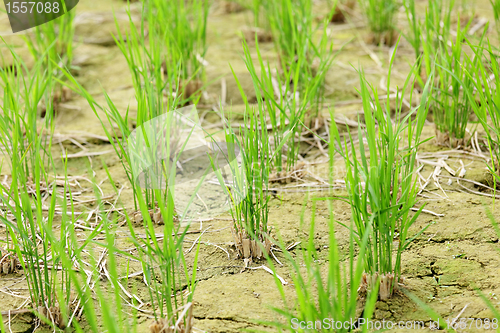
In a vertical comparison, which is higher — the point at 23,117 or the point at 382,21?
the point at 382,21

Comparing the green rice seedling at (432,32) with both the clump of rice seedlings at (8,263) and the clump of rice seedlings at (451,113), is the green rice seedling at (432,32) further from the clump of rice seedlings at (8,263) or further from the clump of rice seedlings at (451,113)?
the clump of rice seedlings at (8,263)

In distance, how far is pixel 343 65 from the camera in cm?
257

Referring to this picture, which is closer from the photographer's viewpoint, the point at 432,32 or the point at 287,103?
the point at 287,103

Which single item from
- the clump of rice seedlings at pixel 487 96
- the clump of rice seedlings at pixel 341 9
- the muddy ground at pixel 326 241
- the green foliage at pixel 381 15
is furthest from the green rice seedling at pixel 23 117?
the clump of rice seedlings at pixel 341 9

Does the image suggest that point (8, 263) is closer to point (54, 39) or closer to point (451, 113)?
point (54, 39)

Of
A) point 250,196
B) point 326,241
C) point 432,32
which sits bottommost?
point 326,241

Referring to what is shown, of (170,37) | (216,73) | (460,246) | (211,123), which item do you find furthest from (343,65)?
(460,246)

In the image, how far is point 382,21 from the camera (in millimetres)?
2738

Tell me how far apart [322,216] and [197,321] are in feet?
1.88

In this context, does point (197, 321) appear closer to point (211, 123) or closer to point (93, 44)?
point (211, 123)

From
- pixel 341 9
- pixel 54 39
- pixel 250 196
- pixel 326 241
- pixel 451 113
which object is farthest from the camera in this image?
pixel 341 9

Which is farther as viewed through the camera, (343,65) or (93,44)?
(93,44)

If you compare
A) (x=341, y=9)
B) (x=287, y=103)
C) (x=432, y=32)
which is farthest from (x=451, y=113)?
(x=341, y=9)

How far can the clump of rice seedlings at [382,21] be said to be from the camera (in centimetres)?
271
